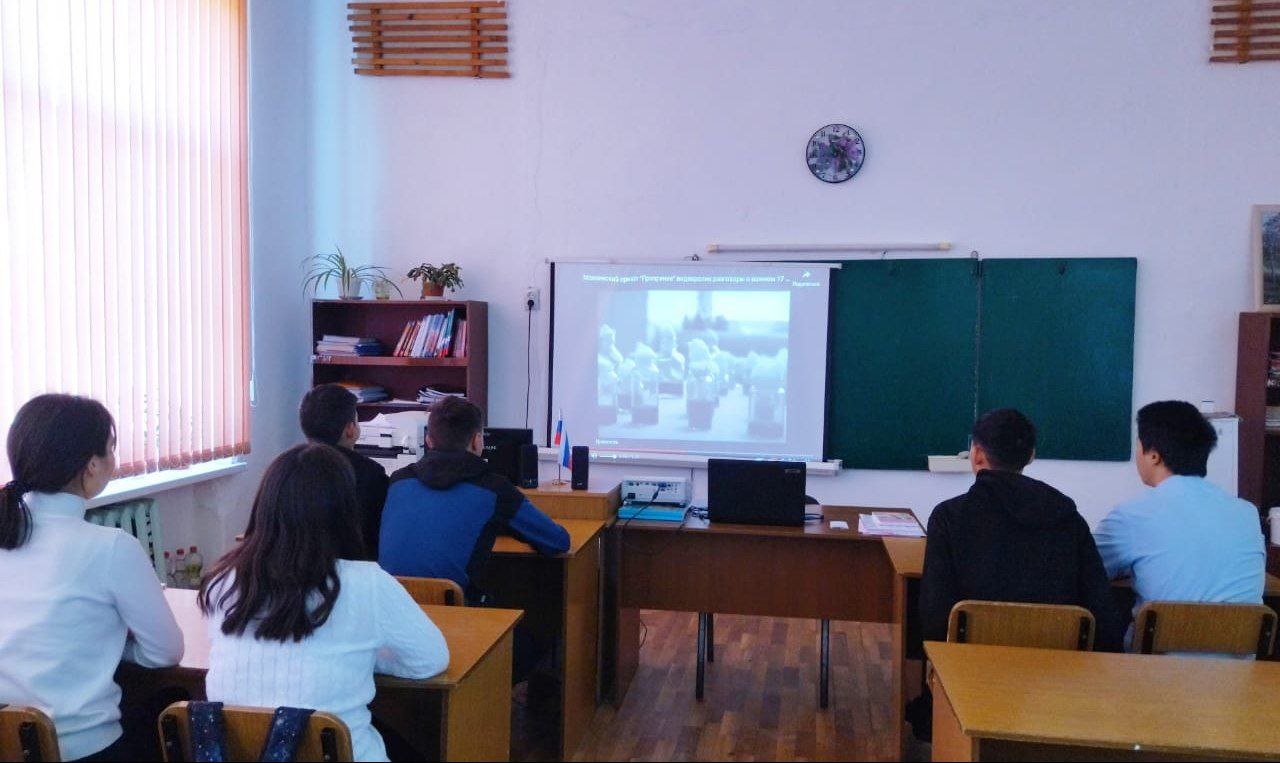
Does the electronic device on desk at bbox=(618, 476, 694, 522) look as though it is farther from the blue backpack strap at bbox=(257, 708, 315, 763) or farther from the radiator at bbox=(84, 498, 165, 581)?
the blue backpack strap at bbox=(257, 708, 315, 763)

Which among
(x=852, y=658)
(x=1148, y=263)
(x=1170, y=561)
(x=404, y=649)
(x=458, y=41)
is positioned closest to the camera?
(x=404, y=649)

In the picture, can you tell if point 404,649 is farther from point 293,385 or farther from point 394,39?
point 394,39

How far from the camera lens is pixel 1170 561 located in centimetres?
249

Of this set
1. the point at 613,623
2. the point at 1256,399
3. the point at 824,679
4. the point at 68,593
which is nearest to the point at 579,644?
the point at 613,623

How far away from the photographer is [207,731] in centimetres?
164

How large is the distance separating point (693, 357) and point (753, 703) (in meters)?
2.07

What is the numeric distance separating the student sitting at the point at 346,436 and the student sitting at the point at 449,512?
16cm

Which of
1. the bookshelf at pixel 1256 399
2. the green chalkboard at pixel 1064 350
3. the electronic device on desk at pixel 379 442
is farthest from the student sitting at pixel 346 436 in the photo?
the bookshelf at pixel 1256 399

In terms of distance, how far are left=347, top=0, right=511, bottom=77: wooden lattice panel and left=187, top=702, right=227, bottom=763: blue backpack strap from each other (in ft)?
14.5

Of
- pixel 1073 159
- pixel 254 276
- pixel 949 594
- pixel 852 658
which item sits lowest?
pixel 852 658

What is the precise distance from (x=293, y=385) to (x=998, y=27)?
4.47 m

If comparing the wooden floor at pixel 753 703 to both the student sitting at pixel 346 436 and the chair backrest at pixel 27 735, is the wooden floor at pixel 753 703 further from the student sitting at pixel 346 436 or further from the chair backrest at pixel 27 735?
the chair backrest at pixel 27 735

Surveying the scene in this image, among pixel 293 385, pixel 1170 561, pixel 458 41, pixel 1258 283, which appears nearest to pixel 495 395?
pixel 293 385

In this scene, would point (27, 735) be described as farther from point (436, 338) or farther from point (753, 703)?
point (436, 338)
